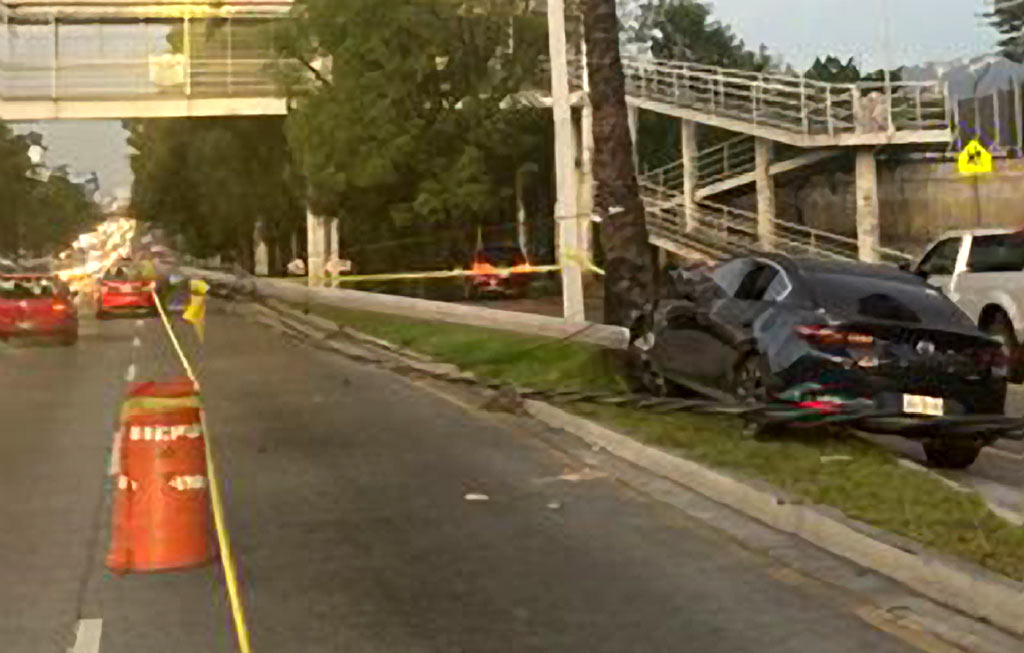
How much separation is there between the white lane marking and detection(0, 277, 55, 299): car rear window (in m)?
20.7

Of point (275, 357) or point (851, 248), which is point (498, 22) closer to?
point (851, 248)

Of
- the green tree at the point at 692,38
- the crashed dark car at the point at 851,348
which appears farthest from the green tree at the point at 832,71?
the crashed dark car at the point at 851,348

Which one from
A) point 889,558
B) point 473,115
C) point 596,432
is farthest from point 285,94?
point 889,558

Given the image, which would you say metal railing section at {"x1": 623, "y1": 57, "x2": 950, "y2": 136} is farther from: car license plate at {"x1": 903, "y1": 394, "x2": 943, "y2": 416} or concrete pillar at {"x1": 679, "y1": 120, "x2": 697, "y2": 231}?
car license plate at {"x1": 903, "y1": 394, "x2": 943, "y2": 416}

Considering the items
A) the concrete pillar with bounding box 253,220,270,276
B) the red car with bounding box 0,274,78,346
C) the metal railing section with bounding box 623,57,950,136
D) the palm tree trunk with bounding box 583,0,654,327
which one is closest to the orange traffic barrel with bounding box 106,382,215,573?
the palm tree trunk with bounding box 583,0,654,327

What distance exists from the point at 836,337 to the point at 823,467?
4.00 feet

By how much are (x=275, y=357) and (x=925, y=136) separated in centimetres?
1978

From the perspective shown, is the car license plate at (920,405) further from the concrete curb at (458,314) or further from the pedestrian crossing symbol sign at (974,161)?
the pedestrian crossing symbol sign at (974,161)

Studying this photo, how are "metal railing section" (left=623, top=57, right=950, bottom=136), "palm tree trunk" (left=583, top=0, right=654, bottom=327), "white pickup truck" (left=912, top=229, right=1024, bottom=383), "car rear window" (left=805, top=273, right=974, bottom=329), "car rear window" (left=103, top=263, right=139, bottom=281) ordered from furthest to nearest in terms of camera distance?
1. "car rear window" (left=103, top=263, right=139, bottom=281)
2. "metal railing section" (left=623, top=57, right=950, bottom=136)
3. "palm tree trunk" (left=583, top=0, right=654, bottom=327)
4. "white pickup truck" (left=912, top=229, right=1024, bottom=383)
5. "car rear window" (left=805, top=273, right=974, bottom=329)

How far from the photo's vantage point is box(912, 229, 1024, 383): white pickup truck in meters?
14.7

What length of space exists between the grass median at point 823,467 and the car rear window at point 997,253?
4.74 m

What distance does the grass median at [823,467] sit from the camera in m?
7.11

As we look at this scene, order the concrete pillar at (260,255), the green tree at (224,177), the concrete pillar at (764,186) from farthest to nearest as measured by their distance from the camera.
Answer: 1. the concrete pillar at (260,255)
2. the green tree at (224,177)
3. the concrete pillar at (764,186)

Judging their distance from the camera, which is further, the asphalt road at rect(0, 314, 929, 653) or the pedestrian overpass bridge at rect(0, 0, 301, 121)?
the pedestrian overpass bridge at rect(0, 0, 301, 121)
